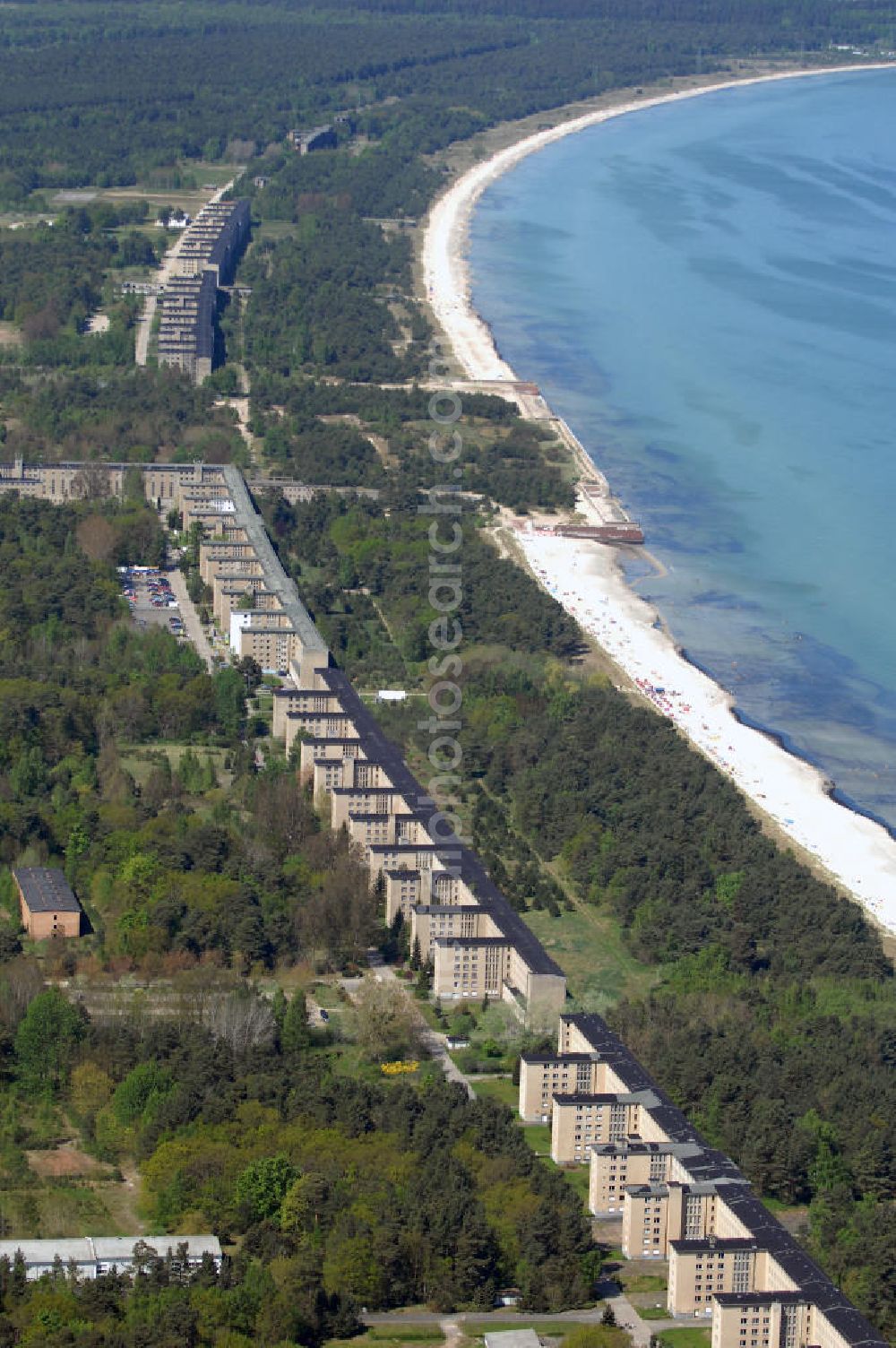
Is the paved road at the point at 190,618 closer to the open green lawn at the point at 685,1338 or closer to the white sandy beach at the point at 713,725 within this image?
the white sandy beach at the point at 713,725

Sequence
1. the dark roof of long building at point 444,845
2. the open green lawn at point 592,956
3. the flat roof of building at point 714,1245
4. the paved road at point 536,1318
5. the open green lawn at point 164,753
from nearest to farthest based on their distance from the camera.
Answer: the paved road at point 536,1318 → the flat roof of building at point 714,1245 → the dark roof of long building at point 444,845 → the open green lawn at point 592,956 → the open green lawn at point 164,753

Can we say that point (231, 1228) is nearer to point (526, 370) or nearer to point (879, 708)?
point (879, 708)

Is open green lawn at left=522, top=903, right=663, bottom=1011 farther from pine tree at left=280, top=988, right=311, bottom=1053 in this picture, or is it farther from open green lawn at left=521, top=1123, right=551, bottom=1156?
pine tree at left=280, top=988, right=311, bottom=1053

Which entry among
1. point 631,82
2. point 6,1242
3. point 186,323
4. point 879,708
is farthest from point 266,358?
point 631,82

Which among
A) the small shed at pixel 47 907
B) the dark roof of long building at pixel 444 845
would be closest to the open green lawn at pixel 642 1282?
the dark roof of long building at pixel 444 845

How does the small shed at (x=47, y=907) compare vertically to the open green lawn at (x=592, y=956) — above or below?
above

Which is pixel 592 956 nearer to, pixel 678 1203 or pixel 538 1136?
pixel 538 1136

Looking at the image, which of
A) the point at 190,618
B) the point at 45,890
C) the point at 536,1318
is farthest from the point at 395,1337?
the point at 190,618
